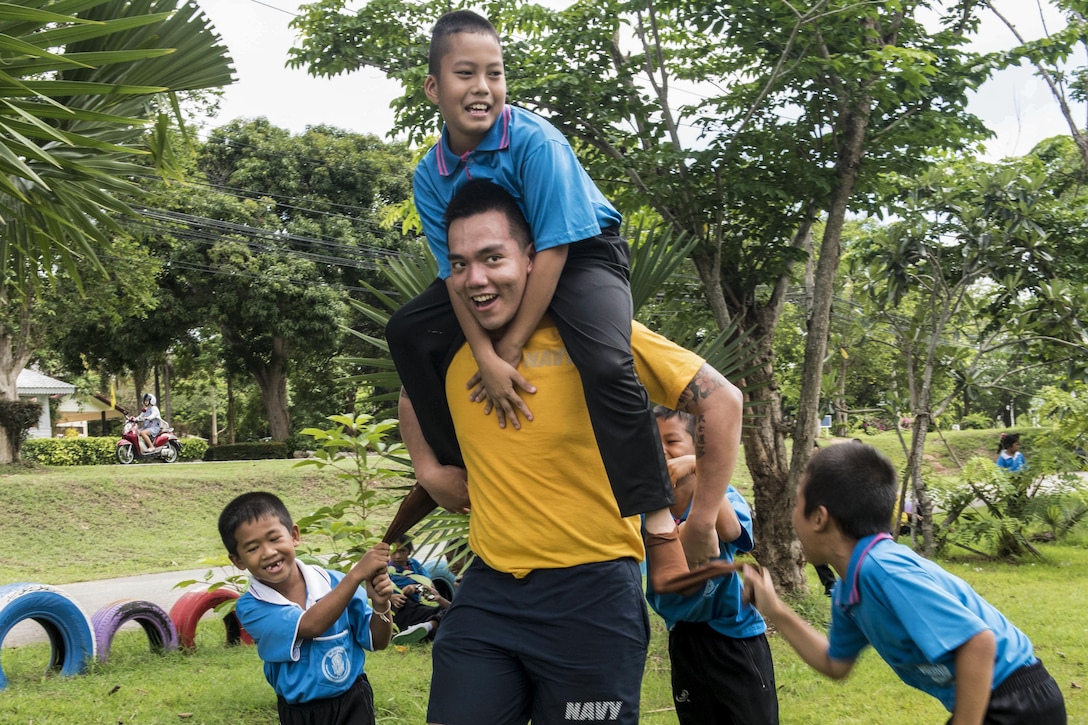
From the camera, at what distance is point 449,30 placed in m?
2.68

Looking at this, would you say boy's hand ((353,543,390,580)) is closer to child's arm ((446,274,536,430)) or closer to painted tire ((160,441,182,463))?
child's arm ((446,274,536,430))

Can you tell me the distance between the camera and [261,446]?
2619cm

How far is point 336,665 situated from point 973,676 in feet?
6.50

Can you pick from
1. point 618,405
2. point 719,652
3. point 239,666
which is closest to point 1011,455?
point 239,666

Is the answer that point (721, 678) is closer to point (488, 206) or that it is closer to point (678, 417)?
point (678, 417)

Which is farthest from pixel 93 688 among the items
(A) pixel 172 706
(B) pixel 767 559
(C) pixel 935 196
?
(C) pixel 935 196

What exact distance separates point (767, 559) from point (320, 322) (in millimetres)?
21191

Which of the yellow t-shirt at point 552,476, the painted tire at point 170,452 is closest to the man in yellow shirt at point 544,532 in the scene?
the yellow t-shirt at point 552,476

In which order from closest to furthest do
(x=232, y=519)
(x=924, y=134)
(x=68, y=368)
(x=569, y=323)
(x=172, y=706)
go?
(x=569, y=323), (x=232, y=519), (x=172, y=706), (x=924, y=134), (x=68, y=368)

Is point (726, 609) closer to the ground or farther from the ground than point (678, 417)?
closer to the ground

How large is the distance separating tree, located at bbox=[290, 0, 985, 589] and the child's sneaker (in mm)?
3024

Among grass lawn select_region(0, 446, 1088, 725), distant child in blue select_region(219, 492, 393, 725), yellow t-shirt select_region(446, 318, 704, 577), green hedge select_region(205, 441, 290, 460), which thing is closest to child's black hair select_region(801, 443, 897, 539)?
yellow t-shirt select_region(446, 318, 704, 577)

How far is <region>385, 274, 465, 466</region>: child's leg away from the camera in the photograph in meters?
2.56

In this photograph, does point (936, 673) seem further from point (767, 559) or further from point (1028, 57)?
point (1028, 57)
